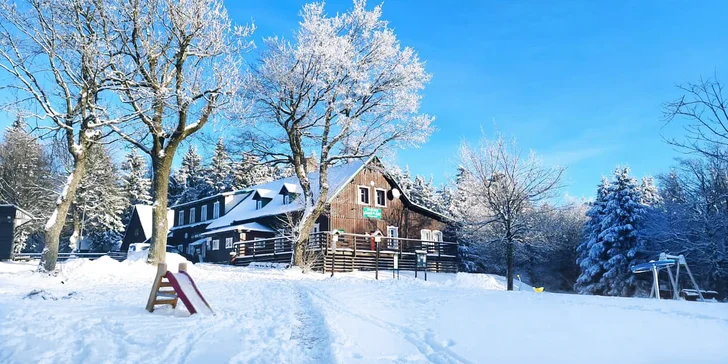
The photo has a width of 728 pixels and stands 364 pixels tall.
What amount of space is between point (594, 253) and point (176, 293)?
1297 inches

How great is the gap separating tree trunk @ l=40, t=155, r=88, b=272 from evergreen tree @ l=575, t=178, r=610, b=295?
105 ft

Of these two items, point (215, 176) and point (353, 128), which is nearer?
point (353, 128)

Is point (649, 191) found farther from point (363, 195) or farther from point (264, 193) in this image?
point (264, 193)

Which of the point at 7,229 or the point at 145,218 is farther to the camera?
the point at 145,218

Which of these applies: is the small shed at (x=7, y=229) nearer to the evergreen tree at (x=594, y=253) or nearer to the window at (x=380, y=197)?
the window at (x=380, y=197)

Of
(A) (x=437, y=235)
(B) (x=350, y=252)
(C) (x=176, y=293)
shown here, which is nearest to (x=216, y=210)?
(B) (x=350, y=252)

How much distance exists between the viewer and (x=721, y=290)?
3112 centimetres

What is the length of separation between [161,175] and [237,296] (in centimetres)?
683

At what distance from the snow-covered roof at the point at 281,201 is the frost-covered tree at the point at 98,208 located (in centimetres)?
1124

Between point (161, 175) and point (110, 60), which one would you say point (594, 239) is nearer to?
point (161, 175)

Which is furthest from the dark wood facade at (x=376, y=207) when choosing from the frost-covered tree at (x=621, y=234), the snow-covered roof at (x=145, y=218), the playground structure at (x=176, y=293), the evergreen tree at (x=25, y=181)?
the evergreen tree at (x=25, y=181)

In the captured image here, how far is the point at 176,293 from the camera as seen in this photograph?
26.6 feet

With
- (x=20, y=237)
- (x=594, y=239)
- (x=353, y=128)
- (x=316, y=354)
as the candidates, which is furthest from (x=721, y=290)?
(x=20, y=237)

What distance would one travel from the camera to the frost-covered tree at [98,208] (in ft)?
140
